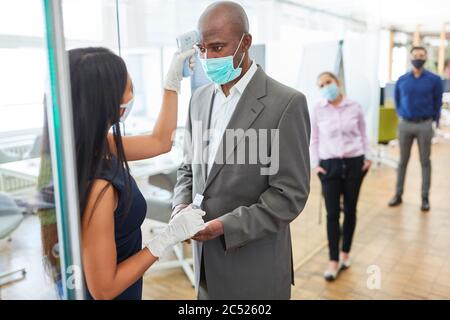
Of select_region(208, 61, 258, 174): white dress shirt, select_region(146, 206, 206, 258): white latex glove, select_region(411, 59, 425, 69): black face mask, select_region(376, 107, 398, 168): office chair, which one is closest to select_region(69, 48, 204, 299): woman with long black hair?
select_region(146, 206, 206, 258): white latex glove

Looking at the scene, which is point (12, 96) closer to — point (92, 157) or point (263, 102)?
point (92, 157)

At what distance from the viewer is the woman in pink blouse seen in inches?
97.2

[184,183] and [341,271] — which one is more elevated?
[184,183]

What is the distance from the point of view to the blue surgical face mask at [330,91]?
7.89ft

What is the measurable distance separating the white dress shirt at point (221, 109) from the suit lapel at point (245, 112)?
0.8 inches

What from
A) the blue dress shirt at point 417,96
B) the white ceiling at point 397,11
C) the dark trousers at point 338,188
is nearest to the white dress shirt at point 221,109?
the white ceiling at point 397,11

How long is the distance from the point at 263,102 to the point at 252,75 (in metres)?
0.09

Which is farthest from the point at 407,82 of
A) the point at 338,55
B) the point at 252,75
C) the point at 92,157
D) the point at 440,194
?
the point at 92,157

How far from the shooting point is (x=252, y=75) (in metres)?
1.14

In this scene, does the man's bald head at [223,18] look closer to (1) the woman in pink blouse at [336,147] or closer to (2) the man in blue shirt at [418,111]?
(1) the woman in pink blouse at [336,147]

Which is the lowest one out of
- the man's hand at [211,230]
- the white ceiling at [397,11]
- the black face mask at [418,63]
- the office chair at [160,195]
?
the office chair at [160,195]

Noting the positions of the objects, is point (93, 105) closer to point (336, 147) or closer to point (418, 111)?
point (336, 147)

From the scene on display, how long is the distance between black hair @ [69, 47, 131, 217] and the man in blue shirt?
6.71 ft

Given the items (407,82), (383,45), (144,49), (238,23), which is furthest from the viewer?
(383,45)
